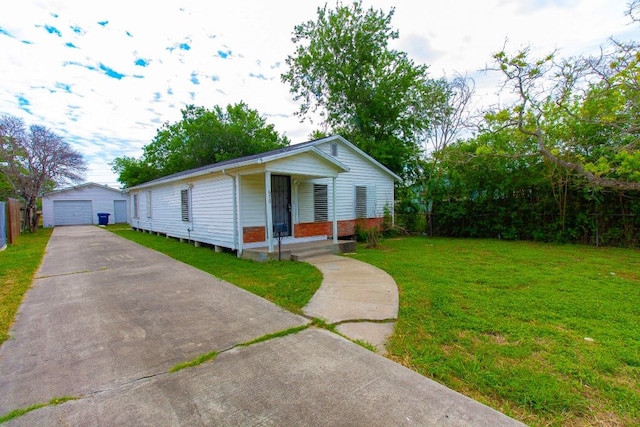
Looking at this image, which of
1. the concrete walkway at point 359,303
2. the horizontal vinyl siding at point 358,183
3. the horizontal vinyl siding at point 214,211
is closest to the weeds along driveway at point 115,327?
the concrete walkway at point 359,303

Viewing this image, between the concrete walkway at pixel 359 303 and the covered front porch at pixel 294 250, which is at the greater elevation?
the covered front porch at pixel 294 250

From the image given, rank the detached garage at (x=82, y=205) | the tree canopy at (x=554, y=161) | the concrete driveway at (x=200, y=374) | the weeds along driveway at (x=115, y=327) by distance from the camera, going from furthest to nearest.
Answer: the detached garage at (x=82, y=205)
the tree canopy at (x=554, y=161)
the weeds along driveway at (x=115, y=327)
the concrete driveway at (x=200, y=374)

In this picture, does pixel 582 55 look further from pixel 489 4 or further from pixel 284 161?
pixel 284 161

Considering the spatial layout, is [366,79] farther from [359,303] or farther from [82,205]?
[82,205]

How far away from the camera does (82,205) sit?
23.9m

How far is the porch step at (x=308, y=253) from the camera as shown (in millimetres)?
7589

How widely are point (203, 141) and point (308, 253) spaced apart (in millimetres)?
18081

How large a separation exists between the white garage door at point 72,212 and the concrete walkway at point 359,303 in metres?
26.0

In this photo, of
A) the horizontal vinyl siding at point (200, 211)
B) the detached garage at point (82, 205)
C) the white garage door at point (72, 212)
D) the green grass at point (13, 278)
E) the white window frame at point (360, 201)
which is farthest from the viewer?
the white garage door at point (72, 212)

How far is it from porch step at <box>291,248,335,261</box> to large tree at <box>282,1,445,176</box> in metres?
9.96

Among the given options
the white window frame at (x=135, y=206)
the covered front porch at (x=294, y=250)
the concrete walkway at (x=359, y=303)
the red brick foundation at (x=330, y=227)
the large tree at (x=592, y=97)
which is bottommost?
the concrete walkway at (x=359, y=303)

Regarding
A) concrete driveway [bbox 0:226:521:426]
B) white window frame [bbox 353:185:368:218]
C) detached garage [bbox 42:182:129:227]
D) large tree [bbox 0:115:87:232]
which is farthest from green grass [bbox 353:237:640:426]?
detached garage [bbox 42:182:129:227]

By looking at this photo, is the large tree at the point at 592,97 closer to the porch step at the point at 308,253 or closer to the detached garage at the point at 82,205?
the porch step at the point at 308,253

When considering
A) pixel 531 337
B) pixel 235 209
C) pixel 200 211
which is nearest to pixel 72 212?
pixel 200 211
